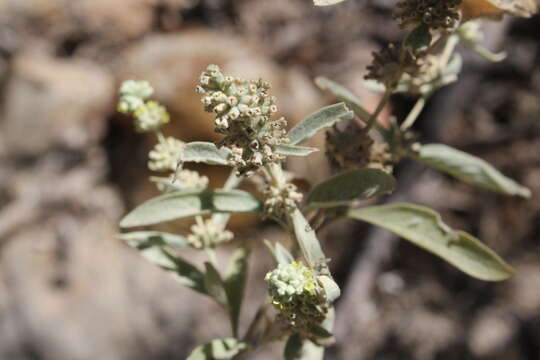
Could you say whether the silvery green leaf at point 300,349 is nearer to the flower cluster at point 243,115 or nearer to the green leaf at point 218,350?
the green leaf at point 218,350

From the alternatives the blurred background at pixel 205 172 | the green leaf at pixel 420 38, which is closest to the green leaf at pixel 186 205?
the green leaf at pixel 420 38

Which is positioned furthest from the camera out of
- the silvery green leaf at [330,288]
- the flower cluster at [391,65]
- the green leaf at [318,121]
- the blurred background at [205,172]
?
the blurred background at [205,172]

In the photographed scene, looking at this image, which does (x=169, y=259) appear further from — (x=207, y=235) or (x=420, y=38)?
(x=420, y=38)

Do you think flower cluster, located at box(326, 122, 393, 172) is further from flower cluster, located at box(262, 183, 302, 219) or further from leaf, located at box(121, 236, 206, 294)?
leaf, located at box(121, 236, 206, 294)

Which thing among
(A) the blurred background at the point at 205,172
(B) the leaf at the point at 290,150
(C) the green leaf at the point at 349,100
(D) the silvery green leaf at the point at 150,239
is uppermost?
(B) the leaf at the point at 290,150

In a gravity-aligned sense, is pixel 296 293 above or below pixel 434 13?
below

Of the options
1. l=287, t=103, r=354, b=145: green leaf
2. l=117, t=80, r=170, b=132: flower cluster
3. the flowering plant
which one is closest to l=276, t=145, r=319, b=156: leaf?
the flowering plant

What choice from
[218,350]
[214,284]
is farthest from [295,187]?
[218,350]

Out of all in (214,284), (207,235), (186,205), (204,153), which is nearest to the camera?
(204,153)
